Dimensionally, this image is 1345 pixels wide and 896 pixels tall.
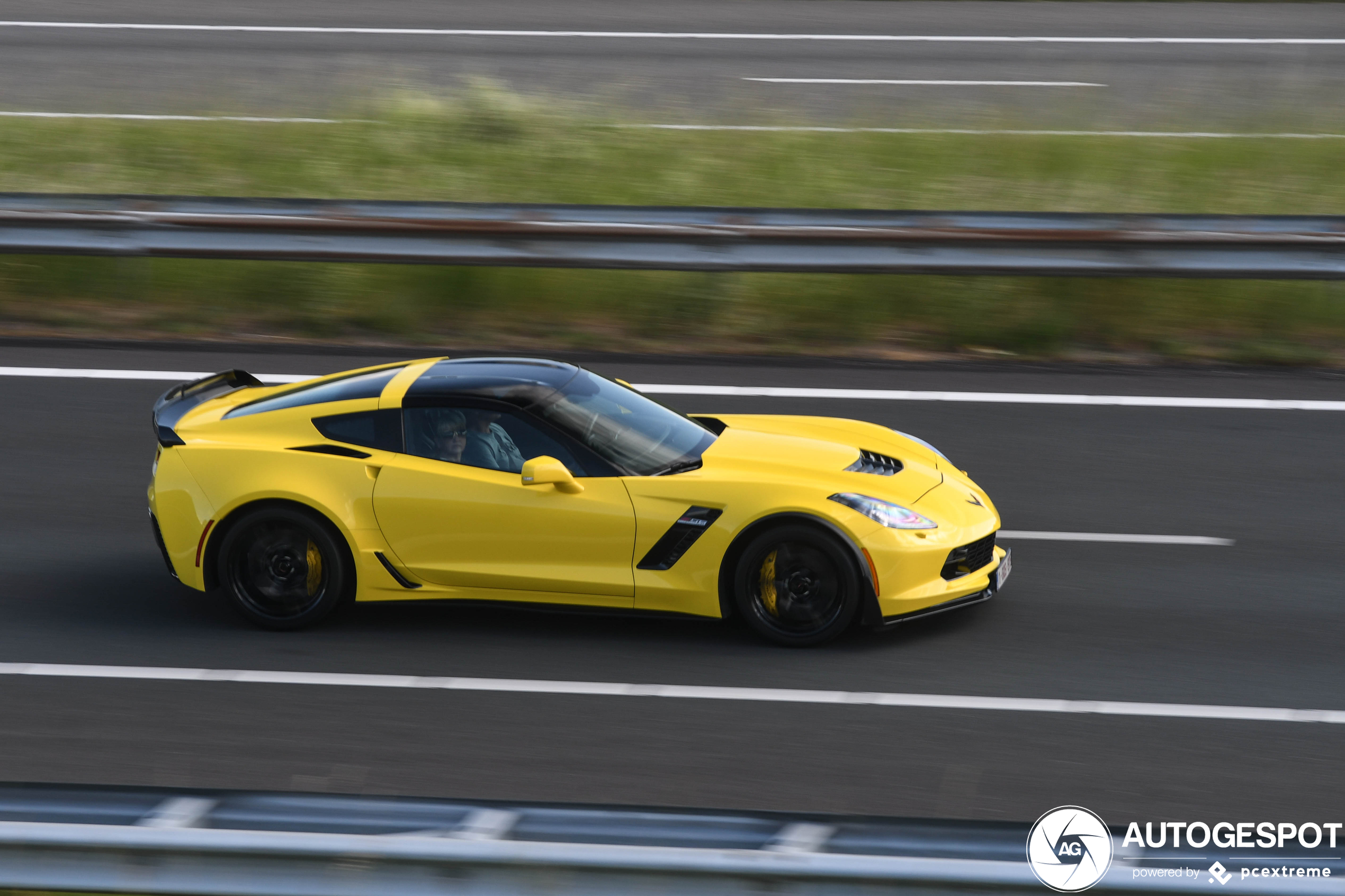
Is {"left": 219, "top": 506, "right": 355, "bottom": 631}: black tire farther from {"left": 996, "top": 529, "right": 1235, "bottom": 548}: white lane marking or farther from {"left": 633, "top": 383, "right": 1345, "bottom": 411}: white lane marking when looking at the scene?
{"left": 633, "top": 383, "right": 1345, "bottom": 411}: white lane marking

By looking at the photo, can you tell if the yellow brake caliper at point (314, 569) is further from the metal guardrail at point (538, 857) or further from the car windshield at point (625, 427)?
the metal guardrail at point (538, 857)

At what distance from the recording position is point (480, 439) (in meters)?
6.97

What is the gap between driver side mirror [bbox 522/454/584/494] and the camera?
6703mm

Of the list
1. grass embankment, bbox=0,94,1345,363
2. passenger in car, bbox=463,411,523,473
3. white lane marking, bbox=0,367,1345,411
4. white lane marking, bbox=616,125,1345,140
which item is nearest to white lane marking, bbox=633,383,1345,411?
white lane marking, bbox=0,367,1345,411

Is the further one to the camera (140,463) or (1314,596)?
(140,463)

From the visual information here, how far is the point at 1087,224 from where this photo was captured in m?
11.4

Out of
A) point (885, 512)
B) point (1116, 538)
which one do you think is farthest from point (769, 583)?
point (1116, 538)

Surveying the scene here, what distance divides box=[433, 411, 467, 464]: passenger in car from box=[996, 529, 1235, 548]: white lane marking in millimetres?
3153

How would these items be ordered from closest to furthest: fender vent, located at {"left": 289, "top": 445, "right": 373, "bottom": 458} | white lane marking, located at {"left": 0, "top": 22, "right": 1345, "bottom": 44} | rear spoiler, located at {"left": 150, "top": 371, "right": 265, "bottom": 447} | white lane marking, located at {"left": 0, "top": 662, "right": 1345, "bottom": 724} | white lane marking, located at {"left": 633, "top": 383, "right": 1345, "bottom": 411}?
white lane marking, located at {"left": 0, "top": 662, "right": 1345, "bottom": 724}
fender vent, located at {"left": 289, "top": 445, "right": 373, "bottom": 458}
rear spoiler, located at {"left": 150, "top": 371, "right": 265, "bottom": 447}
white lane marking, located at {"left": 633, "top": 383, "right": 1345, "bottom": 411}
white lane marking, located at {"left": 0, "top": 22, "right": 1345, "bottom": 44}

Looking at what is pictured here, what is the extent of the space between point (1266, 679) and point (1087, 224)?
5.63 metres

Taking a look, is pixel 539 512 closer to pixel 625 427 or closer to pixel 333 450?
pixel 625 427

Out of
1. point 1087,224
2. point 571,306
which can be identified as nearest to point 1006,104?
point 1087,224

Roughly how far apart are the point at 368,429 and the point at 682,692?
6.72ft

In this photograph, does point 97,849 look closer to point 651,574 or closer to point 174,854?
point 174,854
